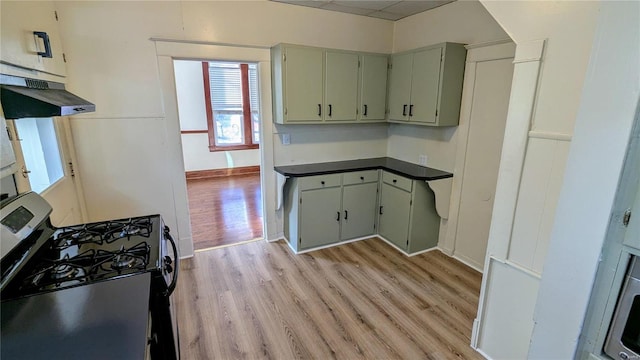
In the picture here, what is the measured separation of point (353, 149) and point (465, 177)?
1.35m

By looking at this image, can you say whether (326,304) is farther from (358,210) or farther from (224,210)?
(224,210)

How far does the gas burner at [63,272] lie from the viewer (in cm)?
122

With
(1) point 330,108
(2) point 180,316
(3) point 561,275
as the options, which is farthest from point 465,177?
(2) point 180,316

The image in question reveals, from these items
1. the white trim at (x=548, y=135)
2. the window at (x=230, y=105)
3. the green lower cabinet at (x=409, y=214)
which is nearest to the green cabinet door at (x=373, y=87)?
the green lower cabinet at (x=409, y=214)

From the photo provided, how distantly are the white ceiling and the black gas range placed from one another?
8.73 feet

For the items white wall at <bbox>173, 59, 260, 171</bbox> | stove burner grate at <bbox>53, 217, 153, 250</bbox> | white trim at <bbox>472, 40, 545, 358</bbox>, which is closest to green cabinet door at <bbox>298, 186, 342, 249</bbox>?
stove burner grate at <bbox>53, 217, 153, 250</bbox>

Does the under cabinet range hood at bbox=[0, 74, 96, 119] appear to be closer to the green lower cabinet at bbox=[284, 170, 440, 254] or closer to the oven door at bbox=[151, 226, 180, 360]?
the oven door at bbox=[151, 226, 180, 360]

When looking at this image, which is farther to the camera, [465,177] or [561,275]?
[465,177]

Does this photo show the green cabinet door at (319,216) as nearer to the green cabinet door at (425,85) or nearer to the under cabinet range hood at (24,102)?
the green cabinet door at (425,85)

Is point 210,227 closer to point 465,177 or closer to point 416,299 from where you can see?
Answer: point 416,299

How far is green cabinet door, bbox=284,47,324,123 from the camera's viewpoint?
9.77 feet

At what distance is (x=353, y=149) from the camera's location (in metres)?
3.78

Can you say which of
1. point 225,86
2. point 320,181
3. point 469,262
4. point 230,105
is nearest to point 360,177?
point 320,181

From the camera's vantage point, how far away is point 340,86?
323 centimetres
